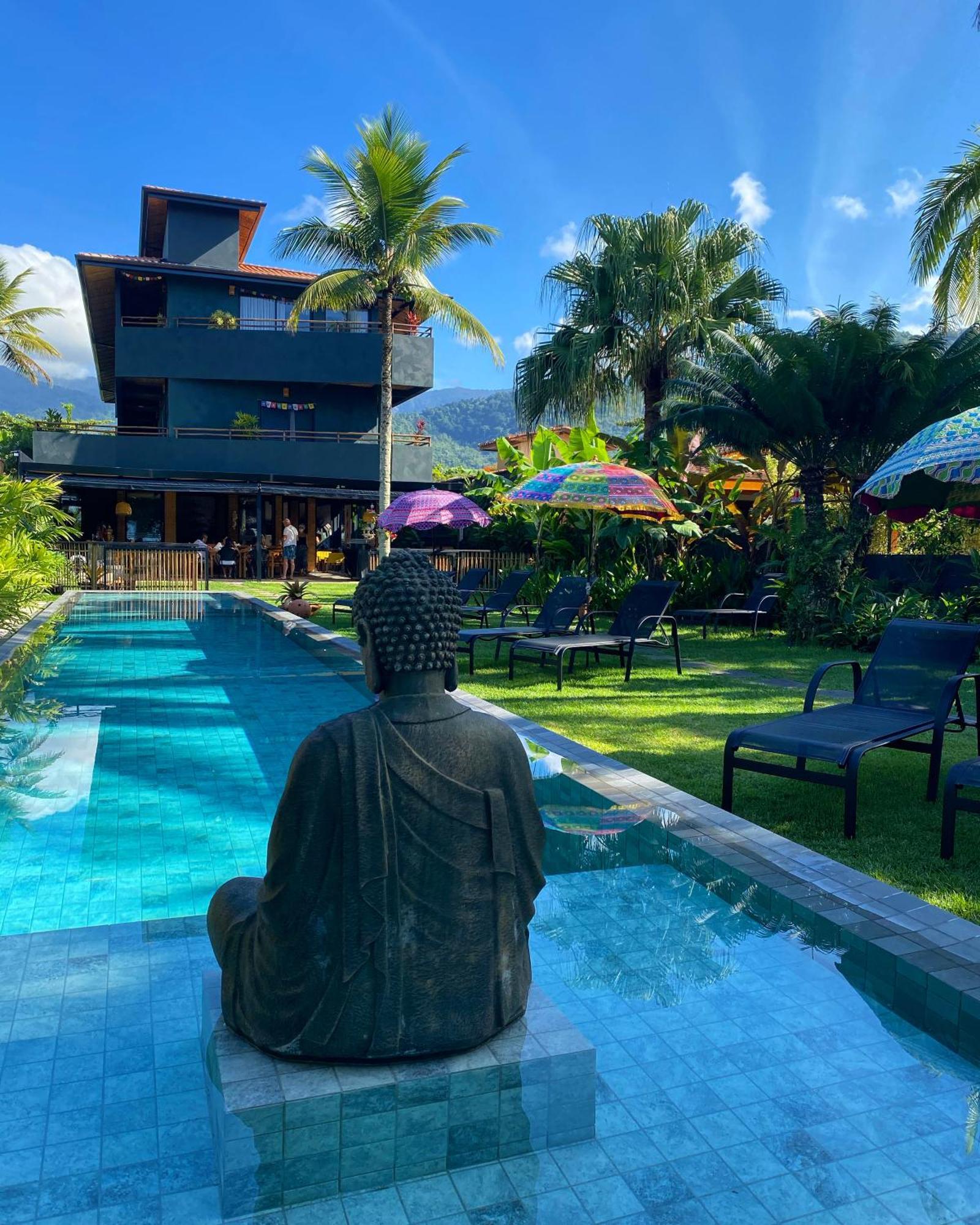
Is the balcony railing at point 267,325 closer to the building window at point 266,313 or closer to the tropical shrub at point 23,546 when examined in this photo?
the building window at point 266,313

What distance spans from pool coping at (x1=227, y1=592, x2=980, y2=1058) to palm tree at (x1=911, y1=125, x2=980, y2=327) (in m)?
16.4

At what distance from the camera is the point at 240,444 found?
107ft

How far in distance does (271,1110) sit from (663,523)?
15.5 m

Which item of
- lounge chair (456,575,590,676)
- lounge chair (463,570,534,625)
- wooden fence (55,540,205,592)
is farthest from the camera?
wooden fence (55,540,205,592)

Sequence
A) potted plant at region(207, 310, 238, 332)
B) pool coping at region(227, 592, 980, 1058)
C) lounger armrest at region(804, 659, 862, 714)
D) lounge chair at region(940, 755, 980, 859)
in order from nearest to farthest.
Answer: pool coping at region(227, 592, 980, 1058) → lounge chair at region(940, 755, 980, 859) → lounger armrest at region(804, 659, 862, 714) → potted plant at region(207, 310, 238, 332)

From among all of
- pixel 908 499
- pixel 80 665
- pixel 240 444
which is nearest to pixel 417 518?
pixel 80 665

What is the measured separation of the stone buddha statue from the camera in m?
2.15

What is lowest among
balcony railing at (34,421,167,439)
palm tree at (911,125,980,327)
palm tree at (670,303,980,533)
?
palm tree at (670,303,980,533)

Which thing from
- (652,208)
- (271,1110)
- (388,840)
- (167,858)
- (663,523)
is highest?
(652,208)

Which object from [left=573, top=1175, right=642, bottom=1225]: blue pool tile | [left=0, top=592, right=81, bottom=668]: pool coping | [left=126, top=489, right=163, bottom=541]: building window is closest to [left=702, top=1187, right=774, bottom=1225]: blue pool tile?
[left=573, top=1175, right=642, bottom=1225]: blue pool tile

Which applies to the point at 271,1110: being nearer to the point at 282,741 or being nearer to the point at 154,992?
the point at 154,992

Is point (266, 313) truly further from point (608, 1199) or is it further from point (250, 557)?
point (608, 1199)

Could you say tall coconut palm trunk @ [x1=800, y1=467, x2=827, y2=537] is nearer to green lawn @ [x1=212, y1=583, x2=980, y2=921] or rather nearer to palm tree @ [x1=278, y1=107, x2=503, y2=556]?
green lawn @ [x1=212, y1=583, x2=980, y2=921]

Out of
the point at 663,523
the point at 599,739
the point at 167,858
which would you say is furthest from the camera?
the point at 663,523
